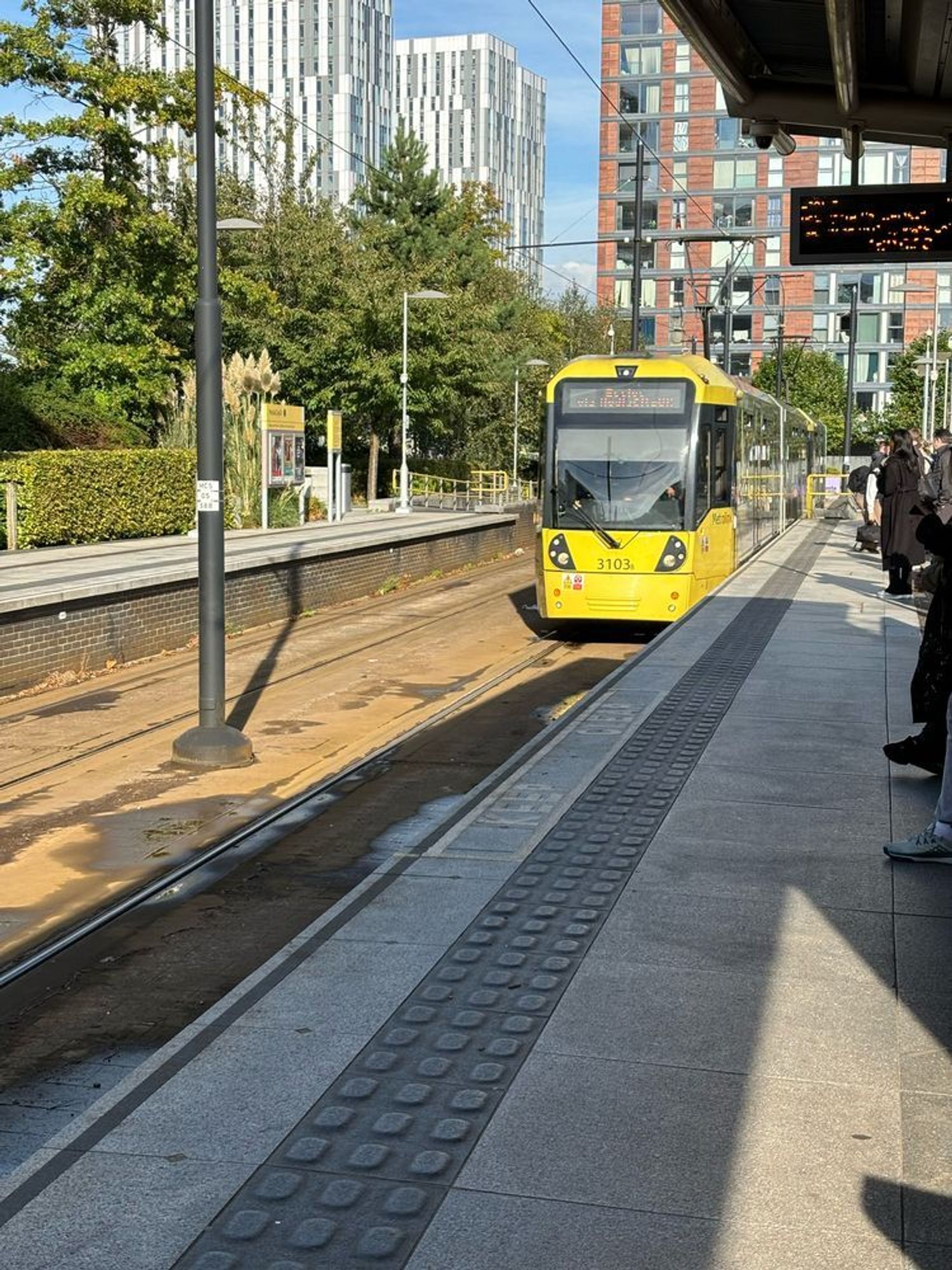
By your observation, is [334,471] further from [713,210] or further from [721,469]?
[713,210]

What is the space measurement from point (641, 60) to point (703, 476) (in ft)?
319

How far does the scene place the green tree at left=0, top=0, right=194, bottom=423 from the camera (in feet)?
98.5

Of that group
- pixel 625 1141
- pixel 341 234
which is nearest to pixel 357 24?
pixel 341 234

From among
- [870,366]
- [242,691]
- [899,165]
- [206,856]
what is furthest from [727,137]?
[206,856]

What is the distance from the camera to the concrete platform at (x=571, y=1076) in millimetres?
3570

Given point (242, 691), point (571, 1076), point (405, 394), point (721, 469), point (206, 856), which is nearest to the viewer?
point (571, 1076)

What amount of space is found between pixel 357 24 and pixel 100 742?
657 feet

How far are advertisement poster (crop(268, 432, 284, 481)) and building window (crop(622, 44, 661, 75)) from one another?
8438 centimetres

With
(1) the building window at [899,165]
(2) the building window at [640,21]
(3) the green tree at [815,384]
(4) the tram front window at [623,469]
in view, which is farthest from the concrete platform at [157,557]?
(2) the building window at [640,21]

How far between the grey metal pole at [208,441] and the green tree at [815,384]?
7074 cm

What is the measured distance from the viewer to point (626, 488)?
711 inches

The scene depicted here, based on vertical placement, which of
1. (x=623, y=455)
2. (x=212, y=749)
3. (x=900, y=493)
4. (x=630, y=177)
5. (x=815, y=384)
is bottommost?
(x=212, y=749)

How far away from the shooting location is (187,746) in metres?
11.2

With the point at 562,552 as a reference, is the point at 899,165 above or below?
above
